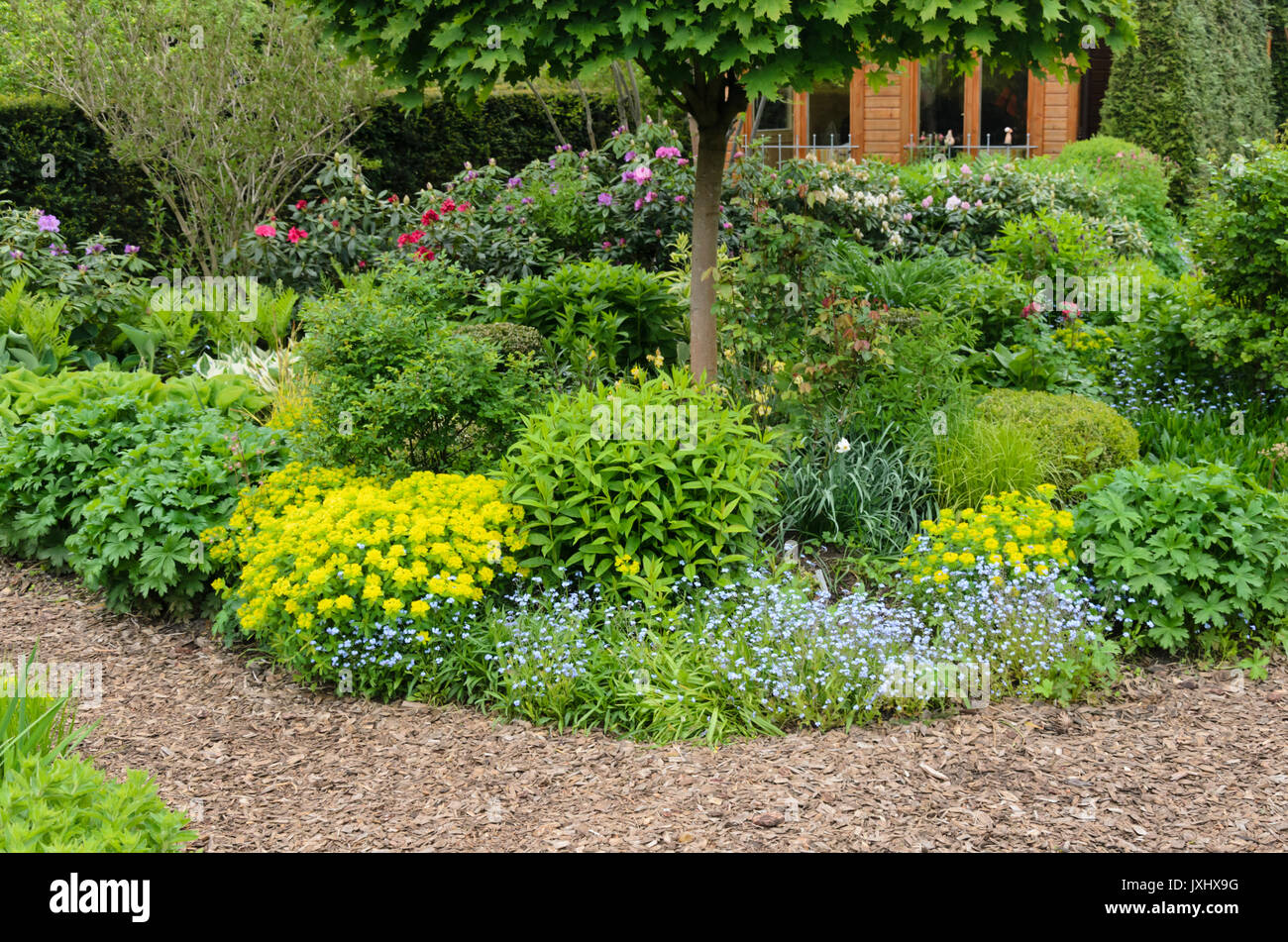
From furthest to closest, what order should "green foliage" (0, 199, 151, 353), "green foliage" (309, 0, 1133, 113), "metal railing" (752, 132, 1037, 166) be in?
"metal railing" (752, 132, 1037, 166)
"green foliage" (0, 199, 151, 353)
"green foliage" (309, 0, 1133, 113)

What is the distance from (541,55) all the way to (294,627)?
110 inches

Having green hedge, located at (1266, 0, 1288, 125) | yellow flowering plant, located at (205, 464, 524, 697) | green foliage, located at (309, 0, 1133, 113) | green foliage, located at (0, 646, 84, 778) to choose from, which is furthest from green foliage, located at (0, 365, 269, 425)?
green hedge, located at (1266, 0, 1288, 125)

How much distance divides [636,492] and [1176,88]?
1342cm

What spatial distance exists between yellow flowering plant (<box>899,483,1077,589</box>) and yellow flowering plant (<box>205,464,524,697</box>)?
182cm

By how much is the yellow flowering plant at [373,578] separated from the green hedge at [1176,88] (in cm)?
1347

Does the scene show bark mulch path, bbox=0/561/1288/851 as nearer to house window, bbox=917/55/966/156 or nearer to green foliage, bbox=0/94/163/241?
green foliage, bbox=0/94/163/241

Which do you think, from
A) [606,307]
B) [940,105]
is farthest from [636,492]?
[940,105]

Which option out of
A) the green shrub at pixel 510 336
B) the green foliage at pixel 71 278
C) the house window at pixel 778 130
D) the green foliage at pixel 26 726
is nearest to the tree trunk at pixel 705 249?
the green shrub at pixel 510 336

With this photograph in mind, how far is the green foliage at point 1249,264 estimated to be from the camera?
6438 mm

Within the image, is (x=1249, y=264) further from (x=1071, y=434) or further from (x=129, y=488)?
(x=129, y=488)

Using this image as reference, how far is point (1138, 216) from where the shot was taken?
1305 centimetres

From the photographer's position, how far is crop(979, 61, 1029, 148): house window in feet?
Answer: 53.7

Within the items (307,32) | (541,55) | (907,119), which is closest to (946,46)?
(541,55)

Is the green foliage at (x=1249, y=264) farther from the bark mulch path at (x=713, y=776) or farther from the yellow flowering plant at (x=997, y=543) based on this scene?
the bark mulch path at (x=713, y=776)
